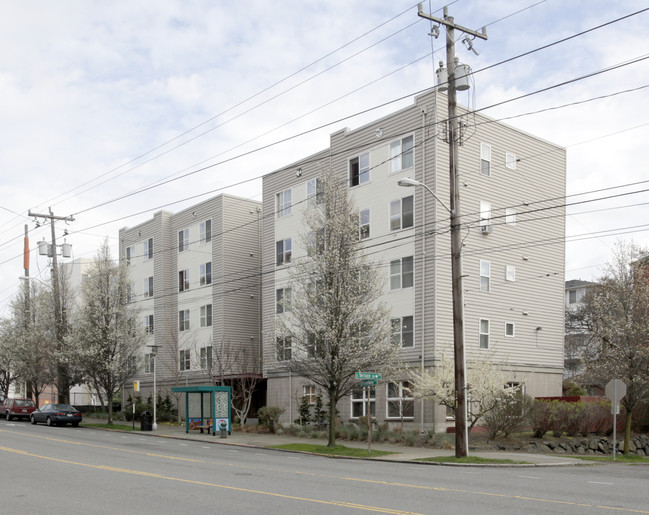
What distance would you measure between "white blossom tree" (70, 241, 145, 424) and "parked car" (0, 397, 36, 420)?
6423 mm

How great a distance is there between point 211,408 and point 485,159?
17800mm

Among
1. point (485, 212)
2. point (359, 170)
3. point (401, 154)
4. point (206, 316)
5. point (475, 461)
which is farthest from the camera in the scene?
point (206, 316)

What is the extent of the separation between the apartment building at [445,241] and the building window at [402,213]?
0.05m

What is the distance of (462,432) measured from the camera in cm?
2295

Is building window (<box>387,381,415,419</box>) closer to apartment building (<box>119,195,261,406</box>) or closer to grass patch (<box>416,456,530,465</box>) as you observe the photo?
grass patch (<box>416,456,530,465</box>)

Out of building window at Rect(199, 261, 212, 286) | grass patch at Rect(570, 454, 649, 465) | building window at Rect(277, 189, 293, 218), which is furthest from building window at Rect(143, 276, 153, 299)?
grass patch at Rect(570, 454, 649, 465)

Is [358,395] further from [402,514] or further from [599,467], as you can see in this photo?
[402,514]

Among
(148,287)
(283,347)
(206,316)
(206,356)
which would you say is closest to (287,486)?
(283,347)

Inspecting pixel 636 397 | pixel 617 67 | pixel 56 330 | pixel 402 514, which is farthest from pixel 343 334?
pixel 56 330

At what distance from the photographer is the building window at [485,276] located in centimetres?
3462

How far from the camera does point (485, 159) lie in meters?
35.2

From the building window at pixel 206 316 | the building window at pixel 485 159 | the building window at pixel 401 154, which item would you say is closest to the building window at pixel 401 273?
the building window at pixel 401 154

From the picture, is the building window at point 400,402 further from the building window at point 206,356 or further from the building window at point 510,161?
the building window at point 206,356

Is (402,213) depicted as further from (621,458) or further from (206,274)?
(206,274)
